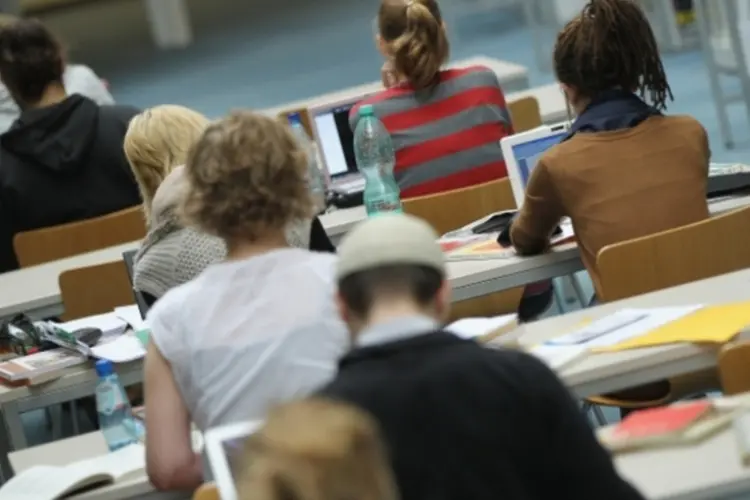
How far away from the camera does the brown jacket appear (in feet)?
12.6

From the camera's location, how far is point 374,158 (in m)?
4.93

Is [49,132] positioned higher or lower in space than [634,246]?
higher

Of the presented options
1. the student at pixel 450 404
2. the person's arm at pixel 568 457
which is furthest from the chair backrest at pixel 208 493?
the person's arm at pixel 568 457

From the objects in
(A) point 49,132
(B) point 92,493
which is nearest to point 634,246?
(B) point 92,493

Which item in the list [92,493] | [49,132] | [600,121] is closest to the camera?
[92,493]

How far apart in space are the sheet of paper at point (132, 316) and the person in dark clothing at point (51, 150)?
1461 mm

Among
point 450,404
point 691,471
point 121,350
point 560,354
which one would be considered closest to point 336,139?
point 121,350

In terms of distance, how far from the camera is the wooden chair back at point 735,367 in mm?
2668

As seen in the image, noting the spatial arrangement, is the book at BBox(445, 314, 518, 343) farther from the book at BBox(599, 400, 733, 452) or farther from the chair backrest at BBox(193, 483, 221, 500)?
the chair backrest at BBox(193, 483, 221, 500)

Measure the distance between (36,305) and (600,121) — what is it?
195 centimetres

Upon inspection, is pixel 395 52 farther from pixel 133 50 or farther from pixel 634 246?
pixel 133 50

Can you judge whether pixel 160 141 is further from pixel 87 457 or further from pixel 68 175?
→ pixel 68 175

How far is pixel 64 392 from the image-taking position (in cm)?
384

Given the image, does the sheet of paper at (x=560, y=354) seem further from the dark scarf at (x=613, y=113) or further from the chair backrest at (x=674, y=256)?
the dark scarf at (x=613, y=113)
